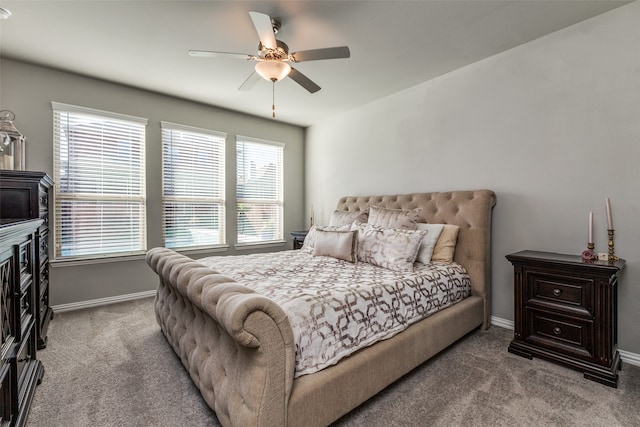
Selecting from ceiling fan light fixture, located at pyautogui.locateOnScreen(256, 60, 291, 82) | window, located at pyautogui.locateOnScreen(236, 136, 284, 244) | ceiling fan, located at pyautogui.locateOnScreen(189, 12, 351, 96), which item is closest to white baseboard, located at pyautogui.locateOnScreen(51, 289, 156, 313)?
window, located at pyautogui.locateOnScreen(236, 136, 284, 244)

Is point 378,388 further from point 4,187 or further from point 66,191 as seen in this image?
point 66,191

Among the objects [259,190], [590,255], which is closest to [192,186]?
[259,190]

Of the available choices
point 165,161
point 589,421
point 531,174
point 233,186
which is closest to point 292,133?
point 233,186

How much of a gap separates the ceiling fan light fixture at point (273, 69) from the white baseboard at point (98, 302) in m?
3.21

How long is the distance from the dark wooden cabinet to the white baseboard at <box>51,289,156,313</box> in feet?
13.5

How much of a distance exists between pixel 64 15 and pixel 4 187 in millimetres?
1416

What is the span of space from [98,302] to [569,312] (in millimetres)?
4666

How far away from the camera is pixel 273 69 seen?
7.18 feet

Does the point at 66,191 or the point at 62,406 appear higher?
the point at 66,191

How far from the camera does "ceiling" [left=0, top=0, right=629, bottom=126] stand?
85.4 inches

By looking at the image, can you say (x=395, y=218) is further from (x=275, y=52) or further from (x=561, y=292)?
(x=275, y=52)

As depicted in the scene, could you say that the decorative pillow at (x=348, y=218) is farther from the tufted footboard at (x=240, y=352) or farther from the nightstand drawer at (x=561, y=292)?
the tufted footboard at (x=240, y=352)

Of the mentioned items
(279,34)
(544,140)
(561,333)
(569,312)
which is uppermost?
(279,34)

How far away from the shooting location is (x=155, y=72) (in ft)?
10.6
